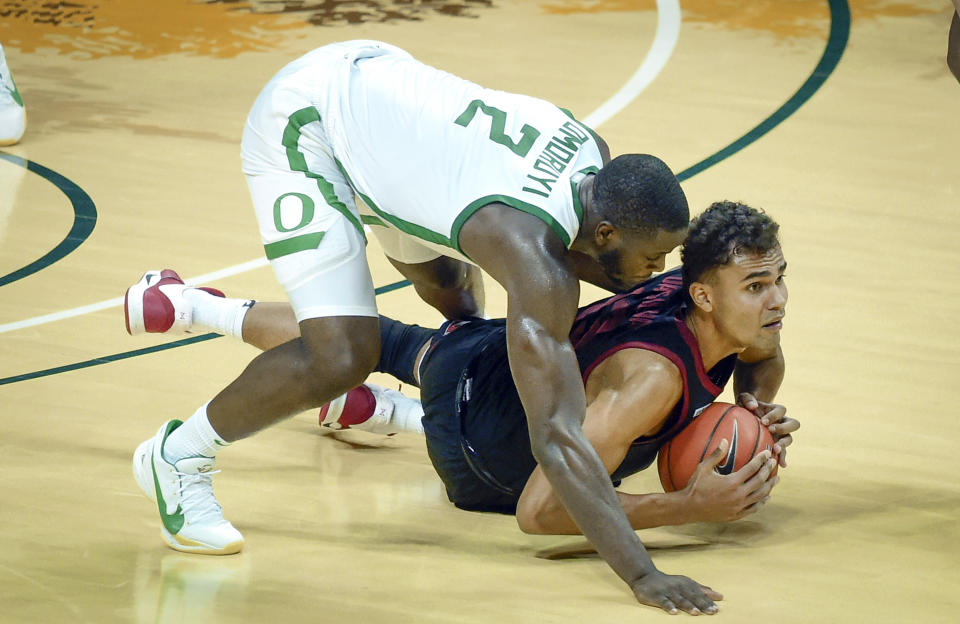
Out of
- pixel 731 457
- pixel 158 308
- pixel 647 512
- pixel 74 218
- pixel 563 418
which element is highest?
pixel 563 418

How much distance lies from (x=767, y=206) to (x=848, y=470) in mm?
2499

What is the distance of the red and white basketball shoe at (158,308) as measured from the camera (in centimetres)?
506

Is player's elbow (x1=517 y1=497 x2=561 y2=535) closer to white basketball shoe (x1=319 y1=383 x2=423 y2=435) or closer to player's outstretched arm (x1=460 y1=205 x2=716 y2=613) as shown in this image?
player's outstretched arm (x1=460 y1=205 x2=716 y2=613)

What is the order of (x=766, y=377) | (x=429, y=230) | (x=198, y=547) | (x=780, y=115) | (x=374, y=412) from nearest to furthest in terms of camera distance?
(x=429, y=230) < (x=198, y=547) < (x=766, y=377) < (x=374, y=412) < (x=780, y=115)

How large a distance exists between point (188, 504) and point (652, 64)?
18.6 feet

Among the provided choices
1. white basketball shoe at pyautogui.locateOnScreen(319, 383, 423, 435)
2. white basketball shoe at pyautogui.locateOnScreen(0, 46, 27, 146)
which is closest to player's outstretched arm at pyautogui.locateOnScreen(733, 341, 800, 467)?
white basketball shoe at pyautogui.locateOnScreen(319, 383, 423, 435)

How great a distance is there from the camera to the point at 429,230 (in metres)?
4.03

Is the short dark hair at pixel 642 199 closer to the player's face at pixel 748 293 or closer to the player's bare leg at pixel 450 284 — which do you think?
the player's face at pixel 748 293

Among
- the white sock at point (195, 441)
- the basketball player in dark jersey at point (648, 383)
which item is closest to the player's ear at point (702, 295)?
the basketball player in dark jersey at point (648, 383)

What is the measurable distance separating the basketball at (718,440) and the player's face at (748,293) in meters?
0.22

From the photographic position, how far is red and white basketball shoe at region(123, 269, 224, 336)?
506 centimetres

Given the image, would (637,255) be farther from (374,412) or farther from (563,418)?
(374,412)

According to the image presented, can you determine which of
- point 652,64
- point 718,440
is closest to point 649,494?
point 718,440

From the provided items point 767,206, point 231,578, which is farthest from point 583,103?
point 231,578
